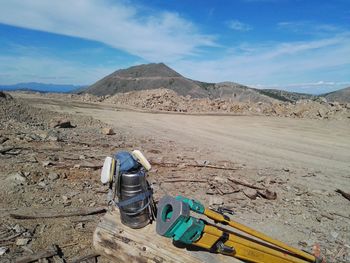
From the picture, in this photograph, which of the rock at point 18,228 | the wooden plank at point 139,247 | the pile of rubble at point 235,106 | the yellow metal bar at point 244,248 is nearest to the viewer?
the yellow metal bar at point 244,248

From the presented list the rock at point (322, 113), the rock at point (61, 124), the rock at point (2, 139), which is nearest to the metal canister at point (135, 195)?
the rock at point (2, 139)

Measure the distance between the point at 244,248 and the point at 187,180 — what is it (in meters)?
3.88

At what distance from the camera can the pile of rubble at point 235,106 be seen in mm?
22172

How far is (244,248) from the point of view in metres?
3.13

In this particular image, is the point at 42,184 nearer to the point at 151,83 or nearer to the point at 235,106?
the point at 235,106

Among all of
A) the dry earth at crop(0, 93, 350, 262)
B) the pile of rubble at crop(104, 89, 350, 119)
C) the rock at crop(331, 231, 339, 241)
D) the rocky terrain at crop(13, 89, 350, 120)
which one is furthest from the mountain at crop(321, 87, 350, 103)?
the rock at crop(331, 231, 339, 241)

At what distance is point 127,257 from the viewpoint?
3.59m

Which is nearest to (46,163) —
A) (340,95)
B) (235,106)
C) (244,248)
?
(244,248)

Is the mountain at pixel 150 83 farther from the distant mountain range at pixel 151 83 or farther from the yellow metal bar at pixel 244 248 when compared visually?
the yellow metal bar at pixel 244 248

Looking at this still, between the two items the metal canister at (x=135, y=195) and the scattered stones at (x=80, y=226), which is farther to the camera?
the scattered stones at (x=80, y=226)

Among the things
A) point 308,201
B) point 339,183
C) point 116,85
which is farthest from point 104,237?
point 116,85

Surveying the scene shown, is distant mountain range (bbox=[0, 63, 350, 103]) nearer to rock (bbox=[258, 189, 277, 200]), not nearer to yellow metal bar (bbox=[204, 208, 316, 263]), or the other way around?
rock (bbox=[258, 189, 277, 200])

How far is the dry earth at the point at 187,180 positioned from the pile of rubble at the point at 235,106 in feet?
32.8

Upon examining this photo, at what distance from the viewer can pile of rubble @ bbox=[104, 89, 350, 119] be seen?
22.2 meters
